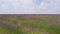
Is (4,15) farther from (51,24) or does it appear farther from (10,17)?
(51,24)

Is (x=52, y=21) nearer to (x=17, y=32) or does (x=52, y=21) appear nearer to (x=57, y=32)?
(x=57, y=32)

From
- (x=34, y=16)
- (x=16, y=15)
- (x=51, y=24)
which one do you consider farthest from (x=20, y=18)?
(x=51, y=24)

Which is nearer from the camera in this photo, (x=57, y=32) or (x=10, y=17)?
(x=57, y=32)

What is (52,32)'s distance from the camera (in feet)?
8.04

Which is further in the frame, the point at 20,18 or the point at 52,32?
the point at 20,18

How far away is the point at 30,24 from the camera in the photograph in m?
2.55

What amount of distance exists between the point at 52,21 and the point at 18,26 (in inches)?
25.0

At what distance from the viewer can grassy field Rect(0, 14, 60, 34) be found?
2461mm

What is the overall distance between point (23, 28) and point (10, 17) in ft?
1.14

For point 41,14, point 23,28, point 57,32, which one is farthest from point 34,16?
point 57,32

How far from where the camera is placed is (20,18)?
103 inches

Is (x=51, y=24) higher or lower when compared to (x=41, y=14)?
lower

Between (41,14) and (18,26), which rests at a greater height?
(41,14)

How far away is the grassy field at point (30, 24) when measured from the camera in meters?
2.46
